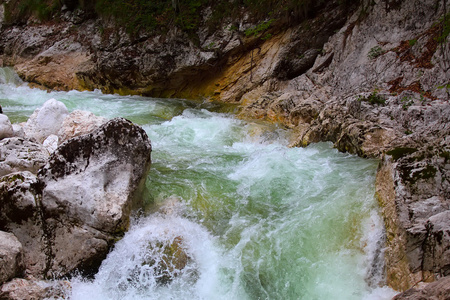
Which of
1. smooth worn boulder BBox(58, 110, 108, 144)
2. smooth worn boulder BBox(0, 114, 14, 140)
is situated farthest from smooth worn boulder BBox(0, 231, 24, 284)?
smooth worn boulder BBox(58, 110, 108, 144)

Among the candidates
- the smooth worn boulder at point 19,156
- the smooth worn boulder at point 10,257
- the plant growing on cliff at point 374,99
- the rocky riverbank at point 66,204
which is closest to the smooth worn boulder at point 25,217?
the rocky riverbank at point 66,204

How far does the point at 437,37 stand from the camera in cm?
687

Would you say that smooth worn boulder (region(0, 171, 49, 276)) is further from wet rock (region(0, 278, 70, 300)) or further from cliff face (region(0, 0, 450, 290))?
cliff face (region(0, 0, 450, 290))

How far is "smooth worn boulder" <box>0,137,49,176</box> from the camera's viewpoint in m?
4.06

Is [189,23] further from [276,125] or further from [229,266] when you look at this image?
[229,266]

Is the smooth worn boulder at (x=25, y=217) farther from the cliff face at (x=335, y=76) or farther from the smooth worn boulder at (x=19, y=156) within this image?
the cliff face at (x=335, y=76)

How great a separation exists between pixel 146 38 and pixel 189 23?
2.32 m

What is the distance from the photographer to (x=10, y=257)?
302cm

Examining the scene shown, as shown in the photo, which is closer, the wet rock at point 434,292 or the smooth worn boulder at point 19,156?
the wet rock at point 434,292

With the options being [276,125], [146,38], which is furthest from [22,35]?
[276,125]

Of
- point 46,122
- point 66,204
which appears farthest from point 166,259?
point 46,122

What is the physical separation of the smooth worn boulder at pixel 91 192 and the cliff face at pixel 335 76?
326 cm

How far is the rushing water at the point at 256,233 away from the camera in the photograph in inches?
131

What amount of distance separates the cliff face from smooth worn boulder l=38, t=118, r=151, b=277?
10.7 ft
